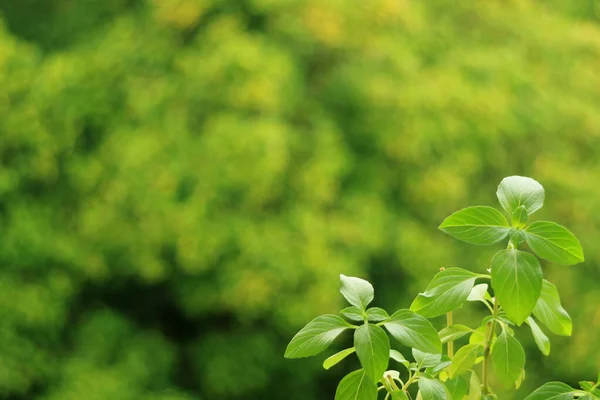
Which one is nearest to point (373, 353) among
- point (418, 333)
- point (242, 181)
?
point (418, 333)

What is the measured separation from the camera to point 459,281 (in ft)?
1.64

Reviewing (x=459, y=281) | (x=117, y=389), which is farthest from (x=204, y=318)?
(x=459, y=281)

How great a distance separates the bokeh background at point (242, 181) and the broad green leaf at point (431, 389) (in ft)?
12.9

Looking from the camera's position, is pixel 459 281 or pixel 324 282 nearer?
pixel 459 281

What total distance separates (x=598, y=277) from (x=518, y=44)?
1.40 m

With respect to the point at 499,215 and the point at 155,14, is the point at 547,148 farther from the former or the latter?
the point at 499,215

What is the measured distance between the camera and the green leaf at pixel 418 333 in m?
0.47

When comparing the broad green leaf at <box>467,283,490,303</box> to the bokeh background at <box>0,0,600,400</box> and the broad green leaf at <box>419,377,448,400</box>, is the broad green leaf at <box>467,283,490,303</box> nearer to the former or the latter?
the broad green leaf at <box>419,377,448,400</box>

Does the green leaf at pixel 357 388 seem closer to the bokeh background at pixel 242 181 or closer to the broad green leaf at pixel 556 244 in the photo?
the broad green leaf at pixel 556 244

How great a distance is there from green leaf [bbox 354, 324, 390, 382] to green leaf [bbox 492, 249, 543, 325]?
6 cm

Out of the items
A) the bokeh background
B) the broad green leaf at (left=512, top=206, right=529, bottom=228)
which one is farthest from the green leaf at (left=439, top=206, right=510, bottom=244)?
the bokeh background

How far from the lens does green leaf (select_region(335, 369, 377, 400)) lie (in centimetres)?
49

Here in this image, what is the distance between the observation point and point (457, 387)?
0.51 metres

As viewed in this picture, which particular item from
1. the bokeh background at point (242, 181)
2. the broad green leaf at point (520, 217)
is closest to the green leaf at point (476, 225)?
the broad green leaf at point (520, 217)
